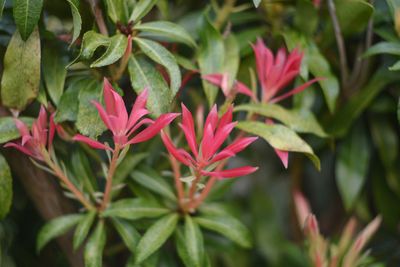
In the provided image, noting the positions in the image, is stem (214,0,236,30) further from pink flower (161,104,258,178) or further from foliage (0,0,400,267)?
pink flower (161,104,258,178)

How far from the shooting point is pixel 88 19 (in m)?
0.77

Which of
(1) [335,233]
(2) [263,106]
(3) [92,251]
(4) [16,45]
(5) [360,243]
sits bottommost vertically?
(1) [335,233]

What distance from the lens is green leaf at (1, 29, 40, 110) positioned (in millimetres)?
749

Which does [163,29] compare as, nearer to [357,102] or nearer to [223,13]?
[223,13]

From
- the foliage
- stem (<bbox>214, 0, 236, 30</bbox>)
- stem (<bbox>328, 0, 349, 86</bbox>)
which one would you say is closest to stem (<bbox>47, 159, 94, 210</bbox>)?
the foliage

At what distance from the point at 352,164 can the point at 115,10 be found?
1.76ft

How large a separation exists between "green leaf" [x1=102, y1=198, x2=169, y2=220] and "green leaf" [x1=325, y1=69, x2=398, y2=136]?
34 centimetres

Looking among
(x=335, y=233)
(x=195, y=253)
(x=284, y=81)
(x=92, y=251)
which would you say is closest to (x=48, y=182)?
(x=92, y=251)

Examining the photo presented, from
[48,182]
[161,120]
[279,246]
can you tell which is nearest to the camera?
[161,120]

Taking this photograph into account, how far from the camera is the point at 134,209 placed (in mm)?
828

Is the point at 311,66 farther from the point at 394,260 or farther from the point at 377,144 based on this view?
the point at 394,260

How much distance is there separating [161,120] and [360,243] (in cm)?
42

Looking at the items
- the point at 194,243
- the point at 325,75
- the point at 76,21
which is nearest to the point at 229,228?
the point at 194,243

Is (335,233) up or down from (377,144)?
down
